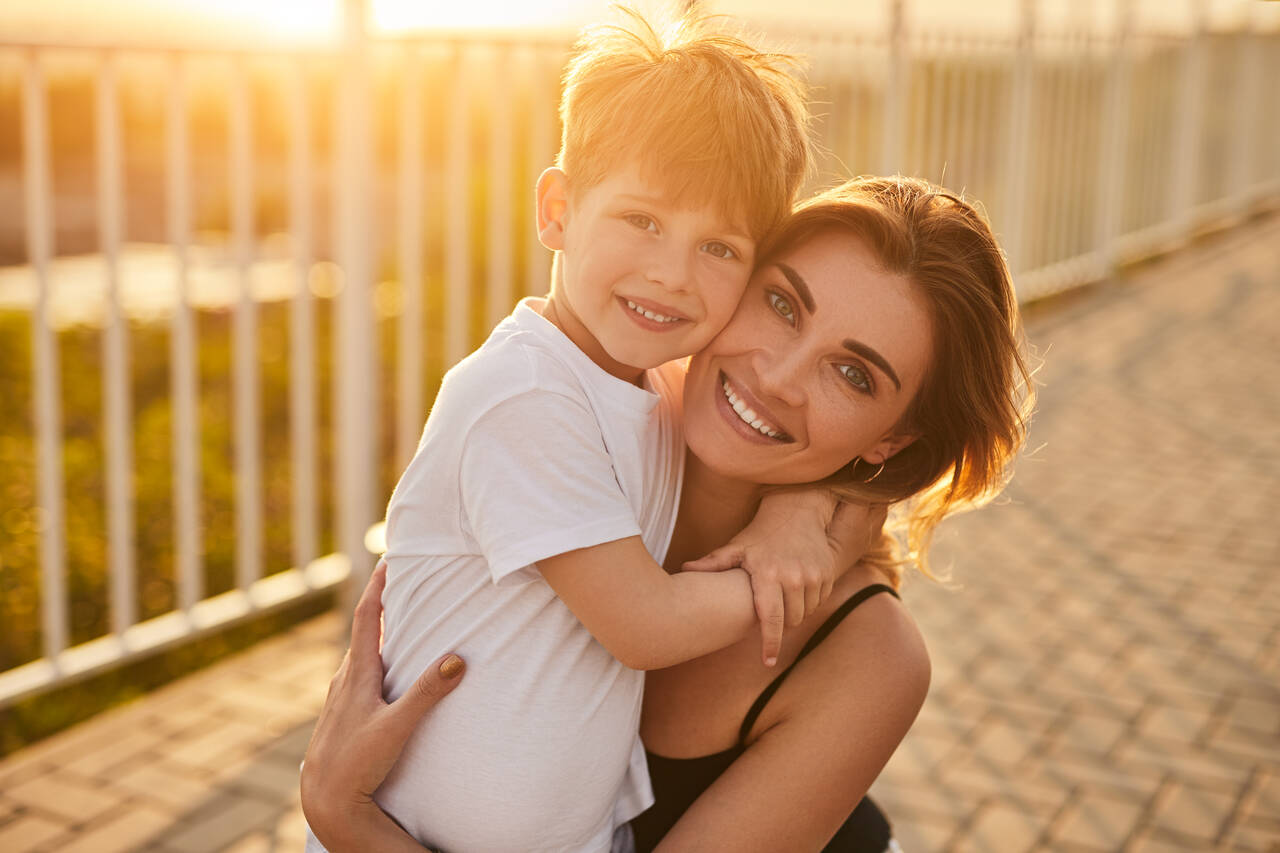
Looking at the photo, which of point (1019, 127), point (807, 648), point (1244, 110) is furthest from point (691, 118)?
point (1244, 110)

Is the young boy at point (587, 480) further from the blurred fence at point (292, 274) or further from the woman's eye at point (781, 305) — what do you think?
the blurred fence at point (292, 274)

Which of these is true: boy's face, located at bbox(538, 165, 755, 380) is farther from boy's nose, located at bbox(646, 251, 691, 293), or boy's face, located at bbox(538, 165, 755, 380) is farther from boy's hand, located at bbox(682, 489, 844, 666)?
boy's hand, located at bbox(682, 489, 844, 666)

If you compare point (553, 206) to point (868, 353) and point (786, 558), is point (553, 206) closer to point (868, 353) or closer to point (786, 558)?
point (868, 353)

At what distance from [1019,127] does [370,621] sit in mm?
8829

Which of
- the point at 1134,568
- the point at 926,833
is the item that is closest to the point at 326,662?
the point at 926,833

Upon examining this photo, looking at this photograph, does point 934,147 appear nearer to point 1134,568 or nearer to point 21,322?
point 1134,568

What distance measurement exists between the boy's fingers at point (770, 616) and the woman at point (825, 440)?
0.09 metres

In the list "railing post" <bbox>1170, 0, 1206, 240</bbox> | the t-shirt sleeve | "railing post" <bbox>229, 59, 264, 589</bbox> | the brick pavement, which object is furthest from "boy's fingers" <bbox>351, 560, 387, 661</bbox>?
"railing post" <bbox>1170, 0, 1206, 240</bbox>

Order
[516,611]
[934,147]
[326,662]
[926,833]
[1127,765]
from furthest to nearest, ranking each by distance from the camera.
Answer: [934,147] < [326,662] < [1127,765] < [926,833] < [516,611]

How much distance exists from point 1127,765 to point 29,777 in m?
2.92

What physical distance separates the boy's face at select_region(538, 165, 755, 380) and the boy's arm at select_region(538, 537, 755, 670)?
322mm

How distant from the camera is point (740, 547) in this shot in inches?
73.5

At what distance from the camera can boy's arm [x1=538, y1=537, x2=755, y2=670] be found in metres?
1.67

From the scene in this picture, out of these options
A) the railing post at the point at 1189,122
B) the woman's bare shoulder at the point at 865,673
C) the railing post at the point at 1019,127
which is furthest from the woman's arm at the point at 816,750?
the railing post at the point at 1189,122
